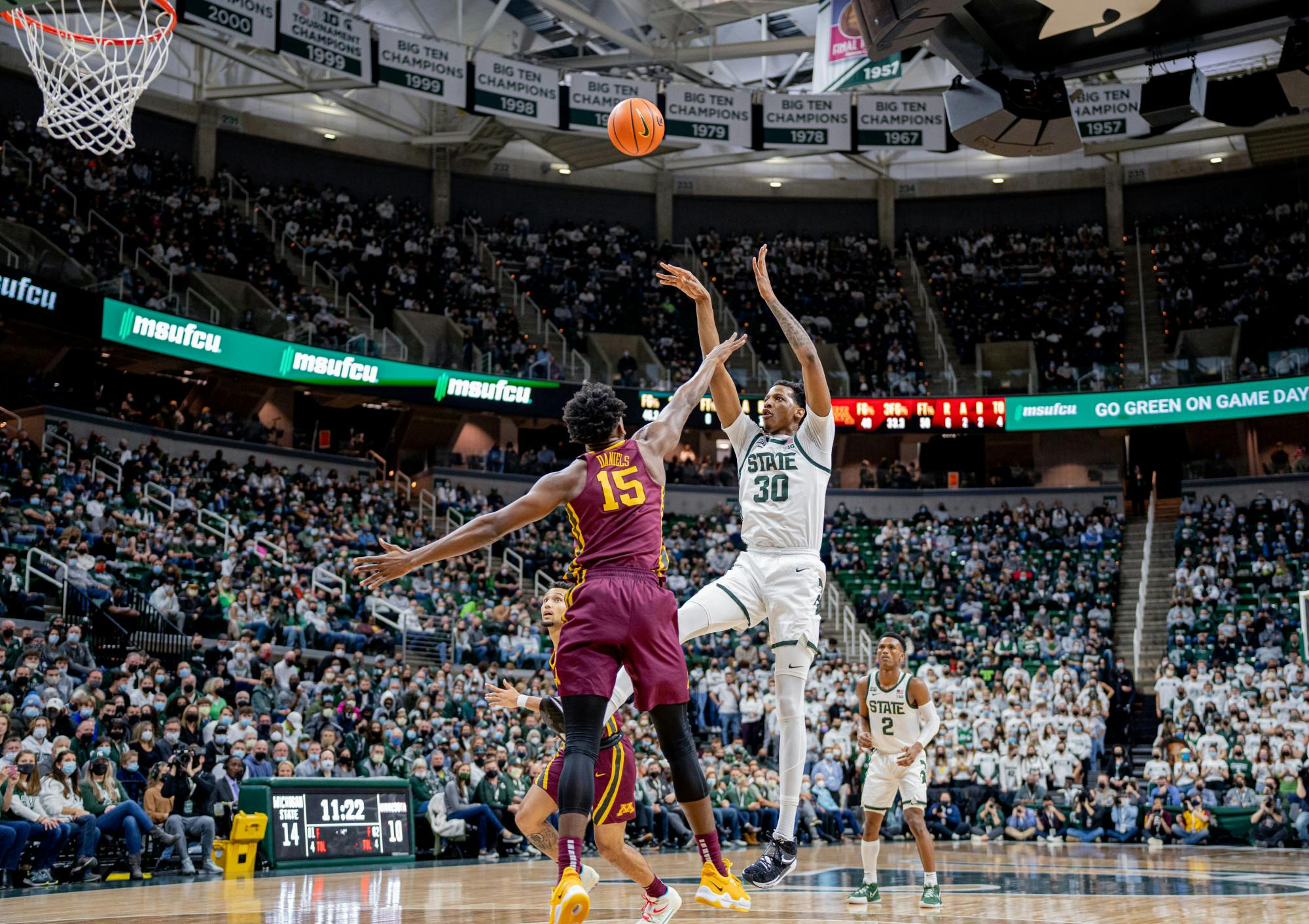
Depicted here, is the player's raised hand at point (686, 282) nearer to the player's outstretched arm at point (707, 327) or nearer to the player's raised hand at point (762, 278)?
the player's outstretched arm at point (707, 327)

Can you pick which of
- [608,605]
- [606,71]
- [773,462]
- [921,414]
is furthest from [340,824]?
[606,71]

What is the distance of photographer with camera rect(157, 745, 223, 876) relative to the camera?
14789mm

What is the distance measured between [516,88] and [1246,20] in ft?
72.0

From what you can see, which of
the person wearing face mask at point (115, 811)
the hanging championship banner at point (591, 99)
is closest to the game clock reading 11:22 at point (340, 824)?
the person wearing face mask at point (115, 811)

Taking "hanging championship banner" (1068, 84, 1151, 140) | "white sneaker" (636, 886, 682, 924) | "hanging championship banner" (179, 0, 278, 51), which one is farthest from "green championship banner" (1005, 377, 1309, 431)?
"white sneaker" (636, 886, 682, 924)

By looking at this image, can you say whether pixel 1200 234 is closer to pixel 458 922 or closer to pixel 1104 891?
pixel 1104 891

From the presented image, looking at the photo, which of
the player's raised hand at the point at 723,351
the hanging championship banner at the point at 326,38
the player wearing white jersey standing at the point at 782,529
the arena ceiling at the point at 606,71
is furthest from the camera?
the arena ceiling at the point at 606,71

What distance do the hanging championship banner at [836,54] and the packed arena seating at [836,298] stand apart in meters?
11.0

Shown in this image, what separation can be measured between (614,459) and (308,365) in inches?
1032

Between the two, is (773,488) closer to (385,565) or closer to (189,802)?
(385,565)

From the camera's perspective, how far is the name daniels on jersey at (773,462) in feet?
26.8

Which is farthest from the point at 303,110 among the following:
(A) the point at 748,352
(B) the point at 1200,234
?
(B) the point at 1200,234

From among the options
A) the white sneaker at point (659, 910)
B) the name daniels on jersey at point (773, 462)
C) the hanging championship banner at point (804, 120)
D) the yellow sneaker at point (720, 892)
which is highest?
the hanging championship banner at point (804, 120)

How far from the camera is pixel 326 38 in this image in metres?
28.8
